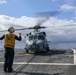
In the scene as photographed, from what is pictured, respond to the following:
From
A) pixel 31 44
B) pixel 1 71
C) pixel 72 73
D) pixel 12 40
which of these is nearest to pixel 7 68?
pixel 1 71

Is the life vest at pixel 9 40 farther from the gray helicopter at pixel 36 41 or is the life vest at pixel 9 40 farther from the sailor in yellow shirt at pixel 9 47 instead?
the gray helicopter at pixel 36 41

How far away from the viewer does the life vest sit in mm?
13883

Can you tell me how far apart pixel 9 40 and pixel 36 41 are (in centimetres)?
1617

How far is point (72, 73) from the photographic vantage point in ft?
41.3

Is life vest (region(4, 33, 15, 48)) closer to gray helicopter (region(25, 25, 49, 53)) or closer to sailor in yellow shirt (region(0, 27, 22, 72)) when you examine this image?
sailor in yellow shirt (region(0, 27, 22, 72))

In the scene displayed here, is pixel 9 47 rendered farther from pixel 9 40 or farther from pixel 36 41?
pixel 36 41

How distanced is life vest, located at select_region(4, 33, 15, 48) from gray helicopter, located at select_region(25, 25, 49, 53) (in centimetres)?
1520

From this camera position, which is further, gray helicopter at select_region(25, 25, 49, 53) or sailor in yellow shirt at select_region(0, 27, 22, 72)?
gray helicopter at select_region(25, 25, 49, 53)

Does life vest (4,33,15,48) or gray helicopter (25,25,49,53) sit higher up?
life vest (4,33,15,48)

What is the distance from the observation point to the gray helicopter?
29422 mm

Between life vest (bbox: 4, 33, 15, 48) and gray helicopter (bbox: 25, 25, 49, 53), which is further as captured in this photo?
gray helicopter (bbox: 25, 25, 49, 53)

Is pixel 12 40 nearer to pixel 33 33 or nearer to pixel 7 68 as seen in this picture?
pixel 7 68

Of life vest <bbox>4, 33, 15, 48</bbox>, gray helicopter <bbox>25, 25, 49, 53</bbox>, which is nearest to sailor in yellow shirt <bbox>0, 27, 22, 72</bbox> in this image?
life vest <bbox>4, 33, 15, 48</bbox>

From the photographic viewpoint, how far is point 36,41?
30.1m
